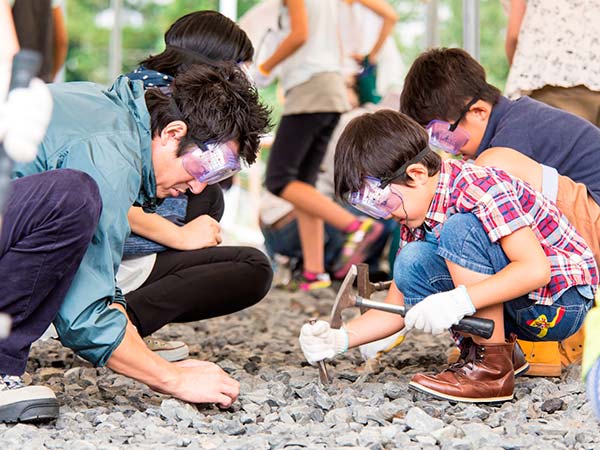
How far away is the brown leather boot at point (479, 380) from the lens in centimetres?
214

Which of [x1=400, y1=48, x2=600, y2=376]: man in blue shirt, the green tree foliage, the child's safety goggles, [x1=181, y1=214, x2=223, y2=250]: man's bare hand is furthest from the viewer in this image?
the green tree foliage

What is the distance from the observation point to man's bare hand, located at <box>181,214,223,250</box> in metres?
2.67

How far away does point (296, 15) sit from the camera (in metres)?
4.18

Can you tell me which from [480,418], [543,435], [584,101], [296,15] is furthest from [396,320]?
[296,15]

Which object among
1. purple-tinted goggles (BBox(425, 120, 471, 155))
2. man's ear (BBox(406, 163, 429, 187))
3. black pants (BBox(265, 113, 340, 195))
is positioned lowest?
black pants (BBox(265, 113, 340, 195))

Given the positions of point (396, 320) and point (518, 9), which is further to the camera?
point (518, 9)

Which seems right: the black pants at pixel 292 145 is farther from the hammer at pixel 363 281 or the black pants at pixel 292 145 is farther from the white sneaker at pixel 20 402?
the white sneaker at pixel 20 402

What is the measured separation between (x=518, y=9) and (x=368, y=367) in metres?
1.47

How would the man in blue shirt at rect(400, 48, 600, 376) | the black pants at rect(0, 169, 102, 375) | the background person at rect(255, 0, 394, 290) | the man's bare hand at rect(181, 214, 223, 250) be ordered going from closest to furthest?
1. the black pants at rect(0, 169, 102, 375)
2. the man in blue shirt at rect(400, 48, 600, 376)
3. the man's bare hand at rect(181, 214, 223, 250)
4. the background person at rect(255, 0, 394, 290)

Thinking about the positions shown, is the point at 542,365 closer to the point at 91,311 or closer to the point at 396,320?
the point at 396,320

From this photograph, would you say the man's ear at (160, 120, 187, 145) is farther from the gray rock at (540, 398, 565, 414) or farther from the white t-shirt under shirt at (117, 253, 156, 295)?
the gray rock at (540, 398, 565, 414)

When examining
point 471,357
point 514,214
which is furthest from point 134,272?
point 514,214

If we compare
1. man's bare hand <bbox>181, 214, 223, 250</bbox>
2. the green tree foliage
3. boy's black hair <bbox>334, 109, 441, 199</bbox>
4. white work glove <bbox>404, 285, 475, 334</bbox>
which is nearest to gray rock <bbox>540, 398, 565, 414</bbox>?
white work glove <bbox>404, 285, 475, 334</bbox>

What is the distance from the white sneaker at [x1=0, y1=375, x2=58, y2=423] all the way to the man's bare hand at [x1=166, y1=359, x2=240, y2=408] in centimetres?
26
